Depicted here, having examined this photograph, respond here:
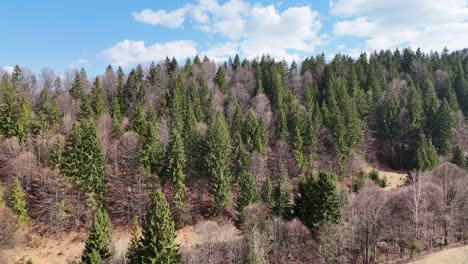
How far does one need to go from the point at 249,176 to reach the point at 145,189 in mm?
16765

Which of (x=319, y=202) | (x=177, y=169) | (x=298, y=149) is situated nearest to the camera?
(x=319, y=202)

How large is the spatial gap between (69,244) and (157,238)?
21.5m

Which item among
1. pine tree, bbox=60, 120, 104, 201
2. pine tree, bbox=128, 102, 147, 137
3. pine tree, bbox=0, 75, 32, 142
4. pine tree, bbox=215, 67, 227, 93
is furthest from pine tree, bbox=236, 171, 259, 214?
pine tree, bbox=215, 67, 227, 93

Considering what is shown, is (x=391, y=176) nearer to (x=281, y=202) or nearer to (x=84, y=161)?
(x=281, y=202)

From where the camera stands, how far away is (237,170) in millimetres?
59594

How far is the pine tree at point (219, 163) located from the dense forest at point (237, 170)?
0.21m

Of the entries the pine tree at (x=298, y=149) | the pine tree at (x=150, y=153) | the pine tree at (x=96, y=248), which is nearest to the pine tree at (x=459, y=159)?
the pine tree at (x=298, y=149)

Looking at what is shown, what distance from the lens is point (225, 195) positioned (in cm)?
5322

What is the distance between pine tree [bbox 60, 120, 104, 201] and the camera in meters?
49.3

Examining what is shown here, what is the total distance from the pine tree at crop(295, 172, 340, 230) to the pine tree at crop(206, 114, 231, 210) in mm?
14365

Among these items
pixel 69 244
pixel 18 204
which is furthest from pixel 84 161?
pixel 69 244

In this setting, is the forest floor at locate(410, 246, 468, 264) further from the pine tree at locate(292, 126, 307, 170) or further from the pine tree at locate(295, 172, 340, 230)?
the pine tree at locate(292, 126, 307, 170)

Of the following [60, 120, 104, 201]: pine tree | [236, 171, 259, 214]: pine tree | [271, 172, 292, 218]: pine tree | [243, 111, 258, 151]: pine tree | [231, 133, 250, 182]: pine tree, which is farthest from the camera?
[243, 111, 258, 151]: pine tree

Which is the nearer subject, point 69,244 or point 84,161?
point 69,244
